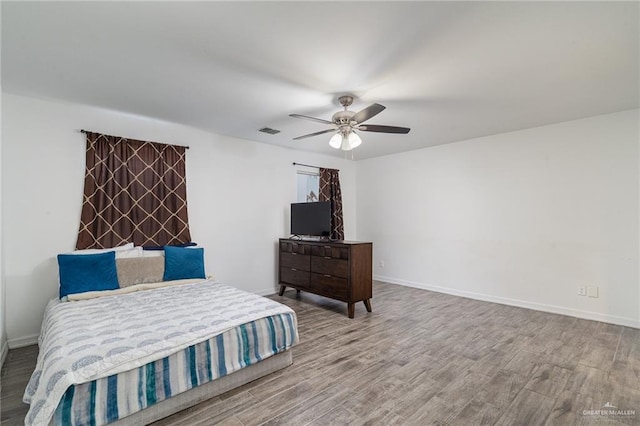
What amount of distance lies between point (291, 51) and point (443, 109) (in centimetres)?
207

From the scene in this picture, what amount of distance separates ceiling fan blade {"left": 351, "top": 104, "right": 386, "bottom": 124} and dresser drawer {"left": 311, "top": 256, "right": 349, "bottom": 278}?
188 centimetres

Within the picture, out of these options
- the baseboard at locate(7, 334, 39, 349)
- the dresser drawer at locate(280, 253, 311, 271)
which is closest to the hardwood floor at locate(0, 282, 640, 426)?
the baseboard at locate(7, 334, 39, 349)

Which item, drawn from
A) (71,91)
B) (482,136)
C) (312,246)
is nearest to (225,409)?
(312,246)

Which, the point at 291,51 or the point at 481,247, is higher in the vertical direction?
the point at 291,51

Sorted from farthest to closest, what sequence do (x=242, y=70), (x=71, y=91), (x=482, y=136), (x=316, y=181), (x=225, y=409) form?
(x=316, y=181), (x=482, y=136), (x=71, y=91), (x=242, y=70), (x=225, y=409)

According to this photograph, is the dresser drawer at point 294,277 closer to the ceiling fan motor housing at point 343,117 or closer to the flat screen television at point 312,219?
the flat screen television at point 312,219

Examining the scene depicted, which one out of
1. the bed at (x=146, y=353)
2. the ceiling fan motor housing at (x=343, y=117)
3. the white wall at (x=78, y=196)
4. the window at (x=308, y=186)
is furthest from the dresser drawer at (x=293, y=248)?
the ceiling fan motor housing at (x=343, y=117)

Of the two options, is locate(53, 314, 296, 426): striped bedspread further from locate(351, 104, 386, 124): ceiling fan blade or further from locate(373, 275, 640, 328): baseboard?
locate(373, 275, 640, 328): baseboard

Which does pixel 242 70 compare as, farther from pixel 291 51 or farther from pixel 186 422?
pixel 186 422

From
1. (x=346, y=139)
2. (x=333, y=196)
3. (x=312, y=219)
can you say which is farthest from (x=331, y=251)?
(x=333, y=196)

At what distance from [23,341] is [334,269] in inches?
137

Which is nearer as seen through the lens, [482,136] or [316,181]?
Result: [482,136]

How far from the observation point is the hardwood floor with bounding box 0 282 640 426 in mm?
1882

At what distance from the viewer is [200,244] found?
4199 mm
